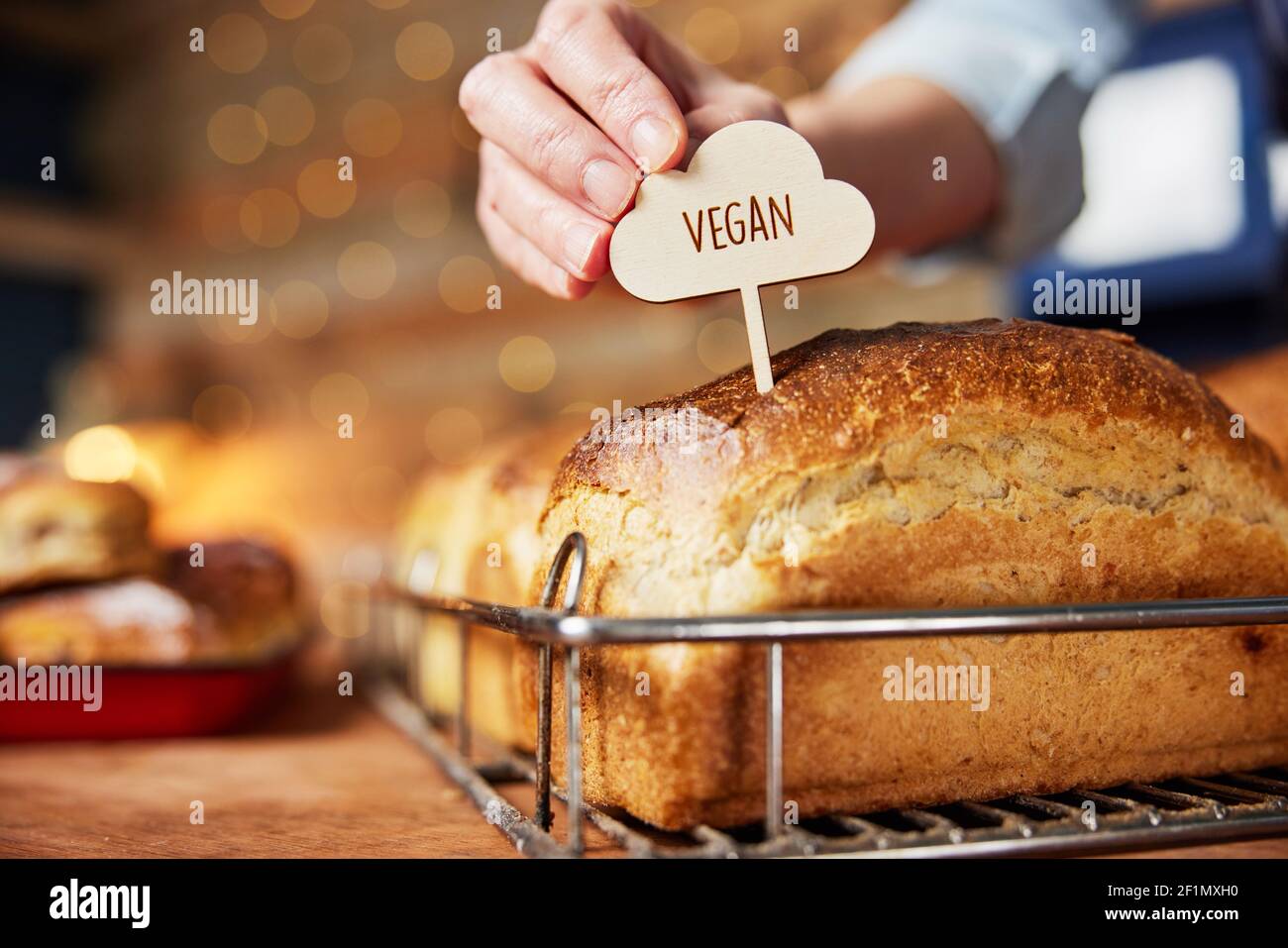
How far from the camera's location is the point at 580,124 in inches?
33.9

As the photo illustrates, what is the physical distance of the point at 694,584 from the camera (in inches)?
28.8

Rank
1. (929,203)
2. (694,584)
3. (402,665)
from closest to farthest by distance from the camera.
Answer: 1. (694,584)
2. (929,203)
3. (402,665)

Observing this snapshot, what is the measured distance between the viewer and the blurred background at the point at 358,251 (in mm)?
2326

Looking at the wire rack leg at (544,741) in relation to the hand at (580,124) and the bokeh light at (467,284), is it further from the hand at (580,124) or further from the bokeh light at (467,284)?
the bokeh light at (467,284)

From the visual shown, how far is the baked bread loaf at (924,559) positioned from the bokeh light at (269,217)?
386 centimetres

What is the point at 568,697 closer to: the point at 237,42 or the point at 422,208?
the point at 422,208

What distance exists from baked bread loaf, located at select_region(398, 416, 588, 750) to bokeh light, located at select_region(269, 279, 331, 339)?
2.81 m

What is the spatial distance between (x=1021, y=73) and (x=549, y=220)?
891 mm

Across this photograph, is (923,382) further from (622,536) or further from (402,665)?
(402,665)

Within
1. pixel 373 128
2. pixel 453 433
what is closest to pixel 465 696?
pixel 453 433

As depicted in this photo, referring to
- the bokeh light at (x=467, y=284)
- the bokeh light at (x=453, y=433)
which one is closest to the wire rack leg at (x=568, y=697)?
the bokeh light at (x=453, y=433)

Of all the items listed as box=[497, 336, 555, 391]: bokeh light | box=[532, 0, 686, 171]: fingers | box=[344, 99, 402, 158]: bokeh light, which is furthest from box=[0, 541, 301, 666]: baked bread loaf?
box=[344, 99, 402, 158]: bokeh light

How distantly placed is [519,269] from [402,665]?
2.57 ft
